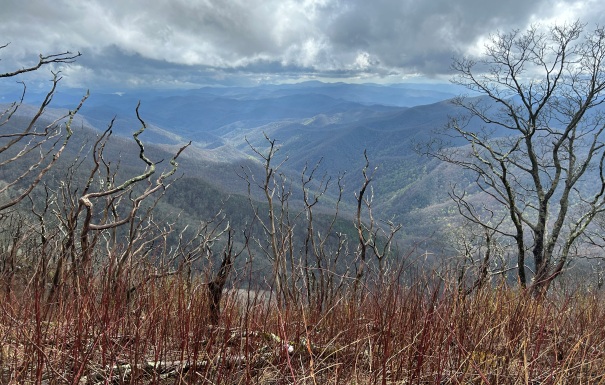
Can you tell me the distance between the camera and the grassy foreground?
6.68 ft

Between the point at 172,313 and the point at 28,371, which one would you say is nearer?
the point at 28,371

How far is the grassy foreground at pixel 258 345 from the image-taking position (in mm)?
2037

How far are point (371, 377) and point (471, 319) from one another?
1161mm

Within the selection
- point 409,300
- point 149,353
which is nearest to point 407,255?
point 409,300

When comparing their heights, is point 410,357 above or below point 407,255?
below

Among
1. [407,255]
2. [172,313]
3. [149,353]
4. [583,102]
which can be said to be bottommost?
[149,353]

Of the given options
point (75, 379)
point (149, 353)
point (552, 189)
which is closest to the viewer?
point (75, 379)

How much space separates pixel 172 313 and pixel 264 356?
660mm

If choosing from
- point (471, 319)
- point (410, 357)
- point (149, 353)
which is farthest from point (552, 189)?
point (149, 353)

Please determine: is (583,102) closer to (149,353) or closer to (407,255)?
(407,255)

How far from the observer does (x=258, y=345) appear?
250cm

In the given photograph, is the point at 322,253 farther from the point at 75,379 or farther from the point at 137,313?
the point at 75,379

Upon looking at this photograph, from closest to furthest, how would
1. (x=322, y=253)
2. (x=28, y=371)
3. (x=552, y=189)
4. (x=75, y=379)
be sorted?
(x=75, y=379), (x=28, y=371), (x=322, y=253), (x=552, y=189)

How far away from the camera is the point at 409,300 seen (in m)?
2.99
